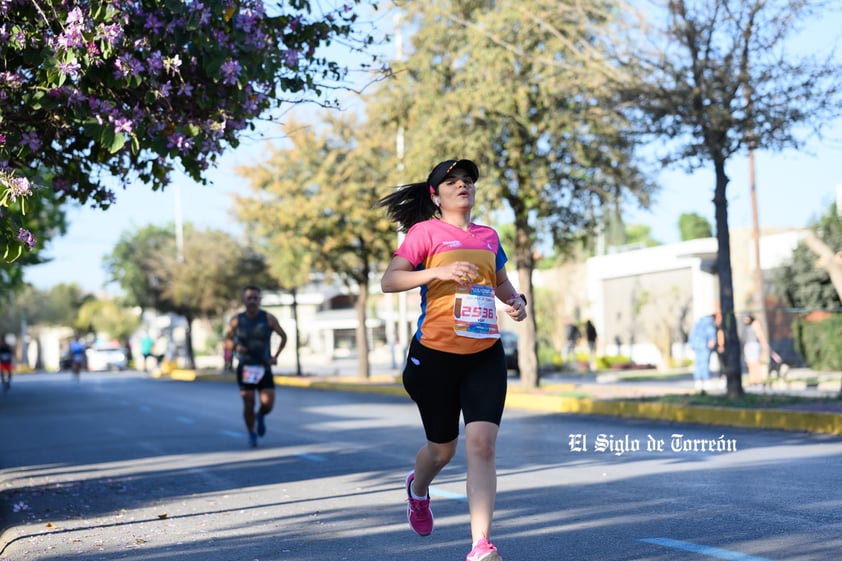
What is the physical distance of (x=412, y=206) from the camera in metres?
6.35

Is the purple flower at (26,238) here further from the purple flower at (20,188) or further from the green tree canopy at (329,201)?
the green tree canopy at (329,201)

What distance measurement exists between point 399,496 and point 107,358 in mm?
63967

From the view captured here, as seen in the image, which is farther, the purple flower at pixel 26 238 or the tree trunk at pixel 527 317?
the tree trunk at pixel 527 317

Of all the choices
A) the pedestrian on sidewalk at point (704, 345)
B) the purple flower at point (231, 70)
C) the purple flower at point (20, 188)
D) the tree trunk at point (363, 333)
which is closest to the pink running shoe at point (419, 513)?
the purple flower at point (20, 188)

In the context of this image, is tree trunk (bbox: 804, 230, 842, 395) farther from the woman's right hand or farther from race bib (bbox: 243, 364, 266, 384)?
the woman's right hand

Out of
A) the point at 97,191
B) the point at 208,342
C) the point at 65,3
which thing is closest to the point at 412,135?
the point at 97,191

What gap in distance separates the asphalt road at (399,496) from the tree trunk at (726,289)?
2027 millimetres

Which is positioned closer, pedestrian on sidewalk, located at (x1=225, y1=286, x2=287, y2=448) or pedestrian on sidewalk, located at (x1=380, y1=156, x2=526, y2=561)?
pedestrian on sidewalk, located at (x1=380, y1=156, x2=526, y2=561)

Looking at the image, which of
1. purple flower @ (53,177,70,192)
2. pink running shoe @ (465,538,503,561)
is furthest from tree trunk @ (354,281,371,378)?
pink running shoe @ (465,538,503,561)

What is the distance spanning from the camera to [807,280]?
1318 inches

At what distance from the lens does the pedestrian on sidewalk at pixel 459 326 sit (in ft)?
18.6

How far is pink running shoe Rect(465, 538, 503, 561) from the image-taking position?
5379 mm

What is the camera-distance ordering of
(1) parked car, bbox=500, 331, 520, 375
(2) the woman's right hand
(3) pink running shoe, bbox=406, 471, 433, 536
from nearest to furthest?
(2) the woman's right hand < (3) pink running shoe, bbox=406, 471, 433, 536 < (1) parked car, bbox=500, 331, 520, 375

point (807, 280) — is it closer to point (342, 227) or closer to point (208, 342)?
point (342, 227)
